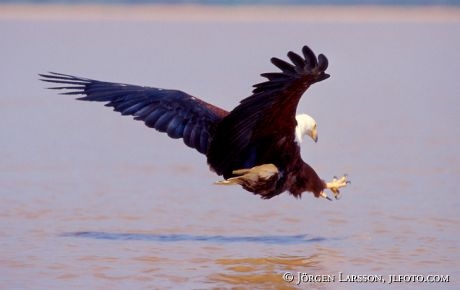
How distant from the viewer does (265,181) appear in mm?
8852

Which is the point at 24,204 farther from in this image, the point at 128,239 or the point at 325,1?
the point at 325,1

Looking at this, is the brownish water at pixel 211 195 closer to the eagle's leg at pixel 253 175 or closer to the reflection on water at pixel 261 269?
the reflection on water at pixel 261 269

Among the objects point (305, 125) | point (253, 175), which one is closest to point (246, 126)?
point (253, 175)

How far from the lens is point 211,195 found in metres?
10.8

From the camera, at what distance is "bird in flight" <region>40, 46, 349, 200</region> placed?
829cm

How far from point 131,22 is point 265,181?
27.1 meters

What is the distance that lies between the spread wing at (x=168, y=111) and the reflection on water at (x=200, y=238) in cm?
54

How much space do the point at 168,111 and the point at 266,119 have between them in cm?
92

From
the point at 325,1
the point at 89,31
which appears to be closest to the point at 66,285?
the point at 89,31

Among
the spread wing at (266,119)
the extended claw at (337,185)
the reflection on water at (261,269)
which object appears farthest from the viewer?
the extended claw at (337,185)

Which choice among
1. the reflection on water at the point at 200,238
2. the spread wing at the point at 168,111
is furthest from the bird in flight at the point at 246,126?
the reflection on water at the point at 200,238

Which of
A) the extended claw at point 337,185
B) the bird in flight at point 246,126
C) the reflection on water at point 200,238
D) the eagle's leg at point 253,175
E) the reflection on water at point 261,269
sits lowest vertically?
the reflection on water at point 261,269

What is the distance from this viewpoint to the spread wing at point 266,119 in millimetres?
7863

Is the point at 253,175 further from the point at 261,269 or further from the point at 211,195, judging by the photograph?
the point at 211,195
